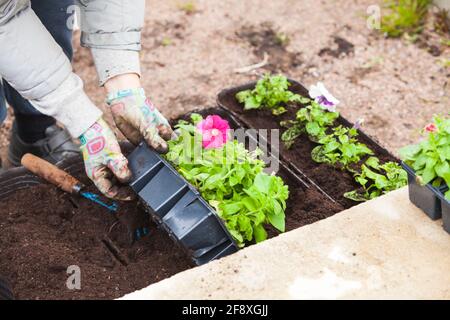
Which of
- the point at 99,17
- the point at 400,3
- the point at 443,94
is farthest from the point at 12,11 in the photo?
the point at 400,3

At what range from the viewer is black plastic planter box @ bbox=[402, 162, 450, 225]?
2.02m

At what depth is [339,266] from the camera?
1.98m

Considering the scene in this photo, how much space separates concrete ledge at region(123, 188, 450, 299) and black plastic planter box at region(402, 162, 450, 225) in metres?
0.03

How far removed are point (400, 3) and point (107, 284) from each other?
3167mm

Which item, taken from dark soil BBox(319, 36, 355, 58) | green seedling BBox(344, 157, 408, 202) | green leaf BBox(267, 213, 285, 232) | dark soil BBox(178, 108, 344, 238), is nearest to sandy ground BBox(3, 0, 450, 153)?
dark soil BBox(319, 36, 355, 58)

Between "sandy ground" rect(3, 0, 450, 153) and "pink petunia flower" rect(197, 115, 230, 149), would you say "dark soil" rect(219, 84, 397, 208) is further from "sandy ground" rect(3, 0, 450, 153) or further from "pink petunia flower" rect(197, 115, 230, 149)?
"sandy ground" rect(3, 0, 450, 153)

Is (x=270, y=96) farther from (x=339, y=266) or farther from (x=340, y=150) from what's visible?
(x=339, y=266)

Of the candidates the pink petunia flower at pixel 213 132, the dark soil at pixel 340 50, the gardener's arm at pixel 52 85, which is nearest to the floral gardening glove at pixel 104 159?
the gardener's arm at pixel 52 85

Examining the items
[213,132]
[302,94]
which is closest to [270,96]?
[302,94]

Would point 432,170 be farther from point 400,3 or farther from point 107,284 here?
point 400,3

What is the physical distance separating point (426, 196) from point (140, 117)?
104cm

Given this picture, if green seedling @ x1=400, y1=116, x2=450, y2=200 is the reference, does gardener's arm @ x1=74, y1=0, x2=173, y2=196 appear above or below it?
above

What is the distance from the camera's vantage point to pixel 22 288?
2180 mm

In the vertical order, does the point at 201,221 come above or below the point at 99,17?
below
